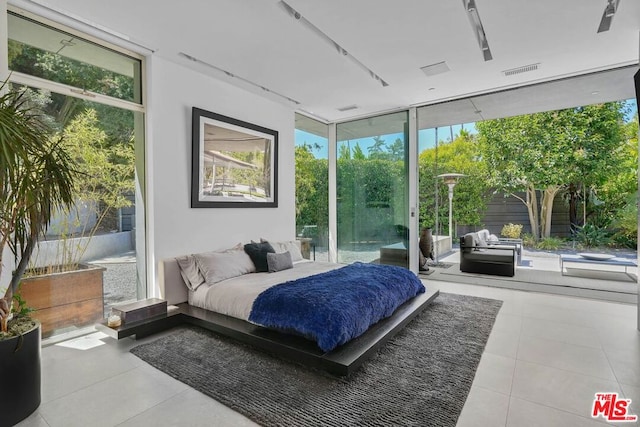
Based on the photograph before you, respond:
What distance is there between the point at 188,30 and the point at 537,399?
414cm

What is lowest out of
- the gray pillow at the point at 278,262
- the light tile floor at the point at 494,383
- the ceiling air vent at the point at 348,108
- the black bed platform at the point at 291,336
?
the light tile floor at the point at 494,383

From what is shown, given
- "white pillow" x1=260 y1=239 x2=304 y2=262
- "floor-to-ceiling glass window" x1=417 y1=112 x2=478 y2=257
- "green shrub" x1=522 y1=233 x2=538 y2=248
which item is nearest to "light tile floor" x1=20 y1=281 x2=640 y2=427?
"white pillow" x1=260 y1=239 x2=304 y2=262

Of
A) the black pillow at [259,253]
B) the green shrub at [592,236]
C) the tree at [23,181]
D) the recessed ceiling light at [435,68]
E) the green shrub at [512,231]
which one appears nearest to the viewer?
the tree at [23,181]

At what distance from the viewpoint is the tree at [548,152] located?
628cm

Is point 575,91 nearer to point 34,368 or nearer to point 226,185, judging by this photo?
point 226,185

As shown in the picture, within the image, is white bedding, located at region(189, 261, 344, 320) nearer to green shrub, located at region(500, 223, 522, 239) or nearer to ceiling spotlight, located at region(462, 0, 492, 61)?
ceiling spotlight, located at region(462, 0, 492, 61)

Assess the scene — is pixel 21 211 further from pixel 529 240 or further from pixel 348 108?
pixel 529 240

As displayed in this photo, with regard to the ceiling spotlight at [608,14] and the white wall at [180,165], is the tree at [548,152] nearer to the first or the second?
the ceiling spotlight at [608,14]

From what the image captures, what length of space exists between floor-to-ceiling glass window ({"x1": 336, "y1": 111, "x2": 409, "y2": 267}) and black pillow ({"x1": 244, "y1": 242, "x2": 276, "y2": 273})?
8.31 feet

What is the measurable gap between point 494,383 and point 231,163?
3809 millimetres

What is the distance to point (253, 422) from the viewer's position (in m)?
1.89

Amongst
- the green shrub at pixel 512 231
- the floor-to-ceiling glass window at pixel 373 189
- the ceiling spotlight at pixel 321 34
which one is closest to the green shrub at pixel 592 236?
the green shrub at pixel 512 231

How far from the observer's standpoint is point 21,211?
6.55 ft

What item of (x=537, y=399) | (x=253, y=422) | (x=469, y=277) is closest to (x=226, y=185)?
(x=253, y=422)
